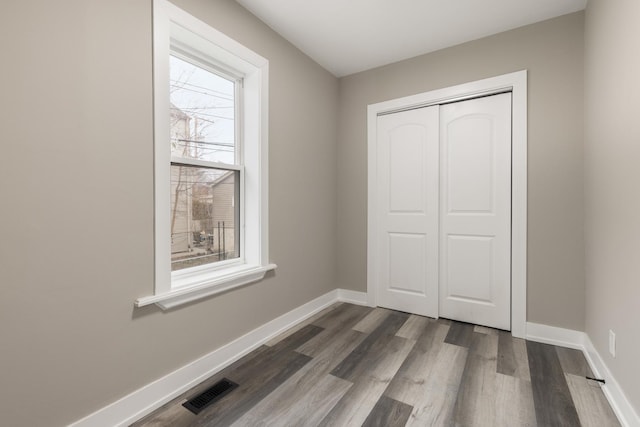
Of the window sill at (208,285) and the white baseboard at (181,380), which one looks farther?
the window sill at (208,285)

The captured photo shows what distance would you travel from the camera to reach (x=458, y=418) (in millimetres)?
1499

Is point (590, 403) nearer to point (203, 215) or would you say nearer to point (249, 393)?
point (249, 393)

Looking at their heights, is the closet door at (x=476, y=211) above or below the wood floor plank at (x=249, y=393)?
above

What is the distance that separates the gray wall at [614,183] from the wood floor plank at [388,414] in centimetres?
100

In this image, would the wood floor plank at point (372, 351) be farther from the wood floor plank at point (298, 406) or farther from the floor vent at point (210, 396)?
the floor vent at point (210, 396)

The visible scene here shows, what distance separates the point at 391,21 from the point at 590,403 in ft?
9.08

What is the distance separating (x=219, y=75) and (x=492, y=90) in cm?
223

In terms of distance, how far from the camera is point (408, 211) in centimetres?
295

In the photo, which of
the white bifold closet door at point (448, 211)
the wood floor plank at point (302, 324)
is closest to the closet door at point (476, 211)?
the white bifold closet door at point (448, 211)

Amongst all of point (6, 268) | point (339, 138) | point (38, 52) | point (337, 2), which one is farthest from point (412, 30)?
point (6, 268)

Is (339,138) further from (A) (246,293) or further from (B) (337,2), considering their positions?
(A) (246,293)

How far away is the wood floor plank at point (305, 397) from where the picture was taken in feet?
4.96

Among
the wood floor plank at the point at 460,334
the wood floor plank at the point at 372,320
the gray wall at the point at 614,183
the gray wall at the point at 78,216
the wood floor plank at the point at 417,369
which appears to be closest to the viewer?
the gray wall at the point at 78,216

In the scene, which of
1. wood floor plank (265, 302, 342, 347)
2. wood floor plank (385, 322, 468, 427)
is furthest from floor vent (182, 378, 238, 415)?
wood floor plank (385, 322, 468, 427)
